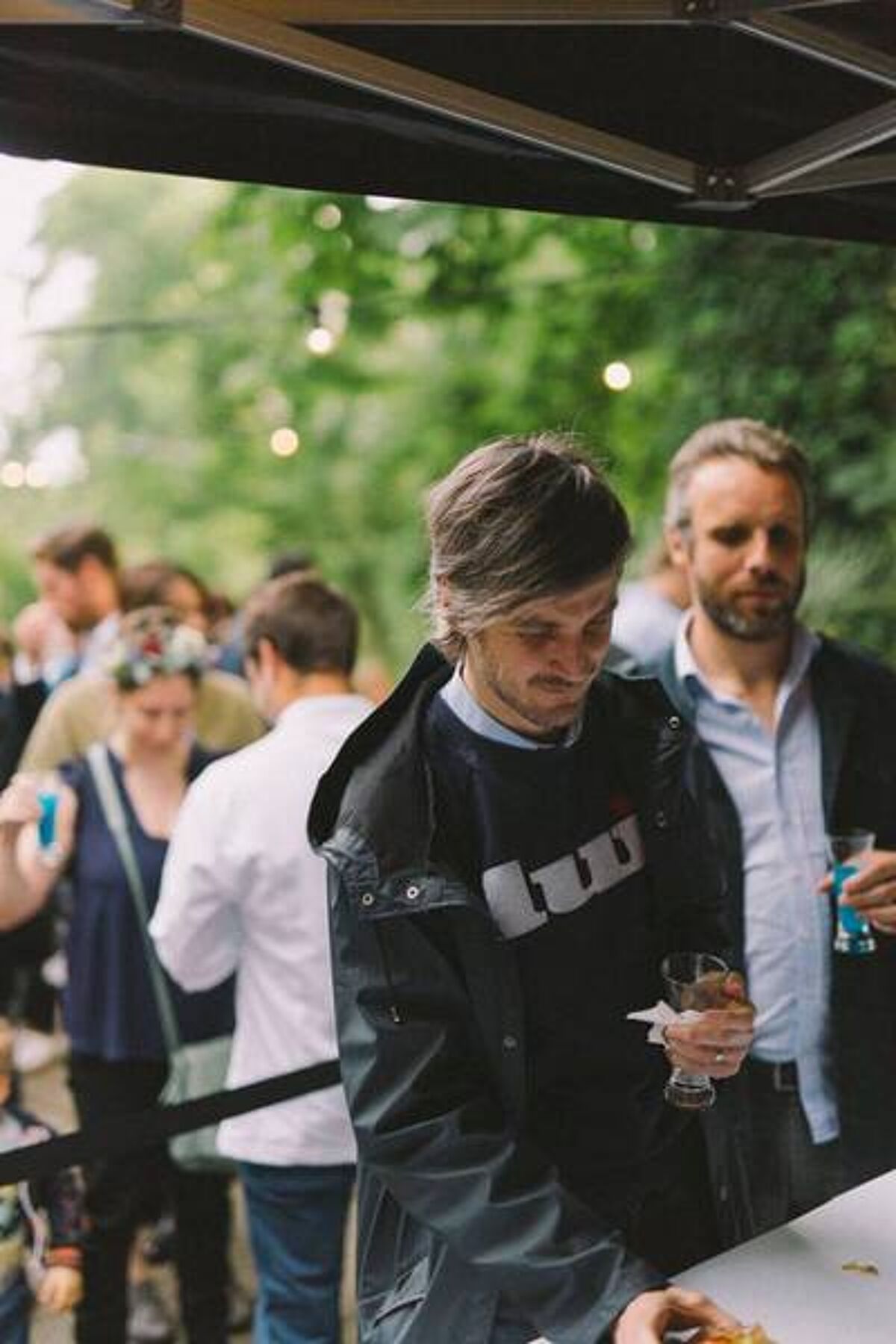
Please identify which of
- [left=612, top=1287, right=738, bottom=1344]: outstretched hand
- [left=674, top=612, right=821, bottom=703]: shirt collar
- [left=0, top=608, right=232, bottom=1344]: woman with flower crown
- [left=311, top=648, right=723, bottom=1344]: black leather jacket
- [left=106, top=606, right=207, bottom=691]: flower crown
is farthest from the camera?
[left=106, top=606, right=207, bottom=691]: flower crown

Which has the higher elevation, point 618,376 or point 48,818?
point 618,376

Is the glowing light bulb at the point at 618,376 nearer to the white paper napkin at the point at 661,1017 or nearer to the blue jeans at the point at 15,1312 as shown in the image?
the blue jeans at the point at 15,1312

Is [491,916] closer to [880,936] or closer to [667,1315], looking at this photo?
[667,1315]

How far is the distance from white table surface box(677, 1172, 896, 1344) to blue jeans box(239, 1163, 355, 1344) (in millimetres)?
1723

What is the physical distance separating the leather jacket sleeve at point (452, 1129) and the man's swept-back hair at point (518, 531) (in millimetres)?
364

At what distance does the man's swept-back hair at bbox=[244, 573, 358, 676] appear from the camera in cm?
394

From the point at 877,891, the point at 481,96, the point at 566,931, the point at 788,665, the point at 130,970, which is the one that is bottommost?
the point at 130,970

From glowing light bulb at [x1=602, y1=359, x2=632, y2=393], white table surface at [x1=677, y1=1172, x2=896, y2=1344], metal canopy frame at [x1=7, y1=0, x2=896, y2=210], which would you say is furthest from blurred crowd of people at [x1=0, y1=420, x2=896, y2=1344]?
glowing light bulb at [x1=602, y1=359, x2=632, y2=393]

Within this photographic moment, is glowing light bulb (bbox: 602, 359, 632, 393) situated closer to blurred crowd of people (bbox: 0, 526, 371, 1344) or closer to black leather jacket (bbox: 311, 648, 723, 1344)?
blurred crowd of people (bbox: 0, 526, 371, 1344)

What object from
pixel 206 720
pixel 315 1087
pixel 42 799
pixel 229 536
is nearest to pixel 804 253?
pixel 206 720

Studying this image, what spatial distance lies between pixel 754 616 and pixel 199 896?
1289 millimetres

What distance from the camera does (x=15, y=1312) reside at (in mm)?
3488

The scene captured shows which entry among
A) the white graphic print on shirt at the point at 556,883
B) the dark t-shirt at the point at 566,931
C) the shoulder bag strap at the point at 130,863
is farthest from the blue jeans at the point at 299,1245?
the white graphic print on shirt at the point at 556,883

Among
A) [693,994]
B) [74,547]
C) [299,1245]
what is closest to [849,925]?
[693,994]
